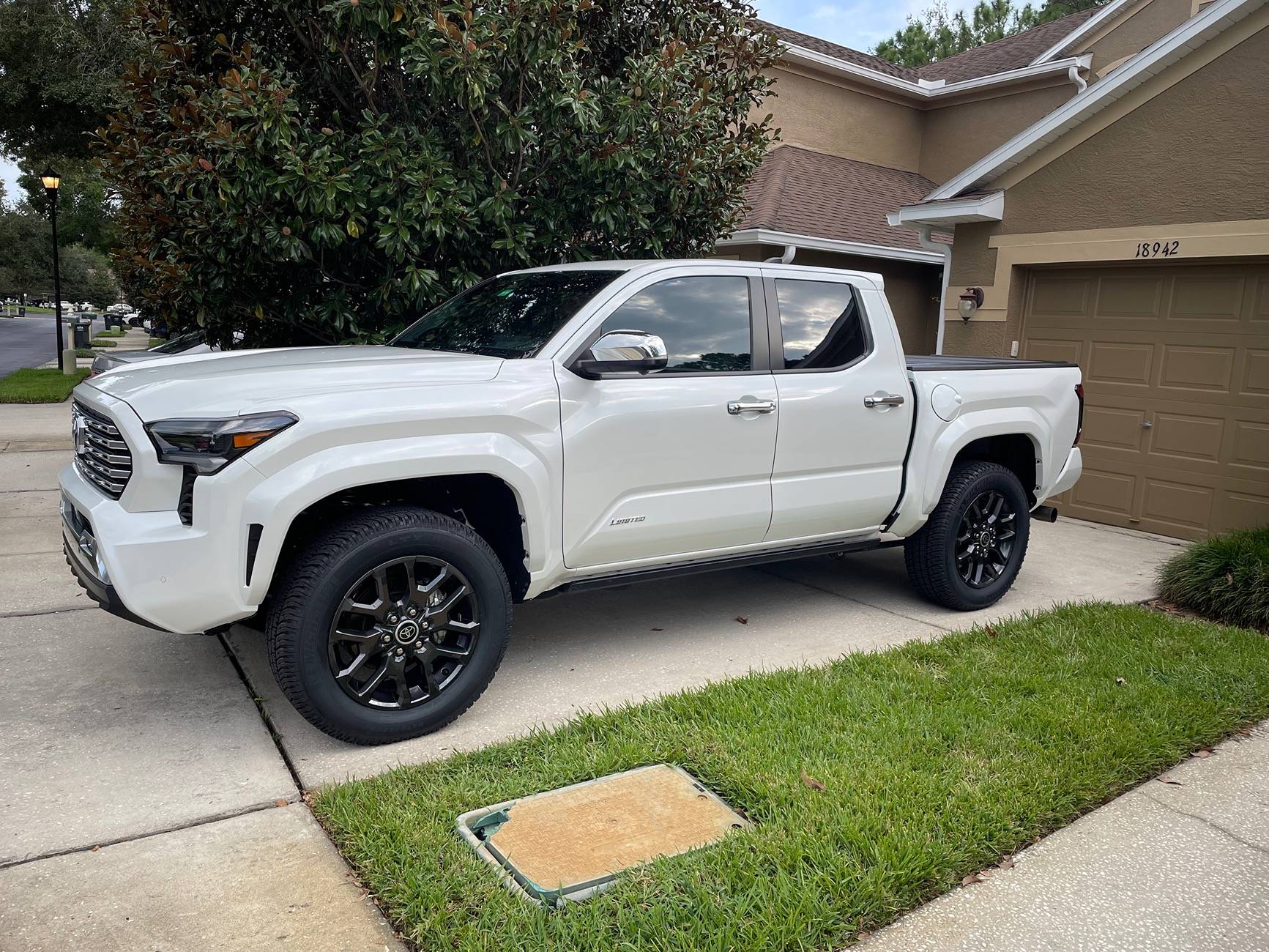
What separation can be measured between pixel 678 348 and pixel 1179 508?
19.7ft

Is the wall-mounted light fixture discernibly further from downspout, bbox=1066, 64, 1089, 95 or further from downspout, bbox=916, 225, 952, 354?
downspout, bbox=1066, 64, 1089, 95

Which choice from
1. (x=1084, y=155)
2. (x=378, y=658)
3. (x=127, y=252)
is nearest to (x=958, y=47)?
(x=1084, y=155)

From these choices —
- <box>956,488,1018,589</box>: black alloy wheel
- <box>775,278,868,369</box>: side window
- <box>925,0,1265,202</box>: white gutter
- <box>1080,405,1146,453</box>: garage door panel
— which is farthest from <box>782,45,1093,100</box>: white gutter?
<box>956,488,1018,589</box>: black alloy wheel

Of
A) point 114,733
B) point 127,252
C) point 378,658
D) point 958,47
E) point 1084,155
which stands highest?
point 958,47

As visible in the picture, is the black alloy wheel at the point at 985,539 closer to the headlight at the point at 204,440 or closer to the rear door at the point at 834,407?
the rear door at the point at 834,407

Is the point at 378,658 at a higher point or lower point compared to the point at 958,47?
lower

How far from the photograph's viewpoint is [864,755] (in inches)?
148

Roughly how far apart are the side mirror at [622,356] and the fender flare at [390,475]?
48cm

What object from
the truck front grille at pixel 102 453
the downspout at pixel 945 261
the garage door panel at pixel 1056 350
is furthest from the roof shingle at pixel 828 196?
the truck front grille at pixel 102 453

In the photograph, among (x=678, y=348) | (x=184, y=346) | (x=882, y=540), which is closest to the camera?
(x=678, y=348)

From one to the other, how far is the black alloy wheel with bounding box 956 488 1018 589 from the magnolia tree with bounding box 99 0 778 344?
313 cm

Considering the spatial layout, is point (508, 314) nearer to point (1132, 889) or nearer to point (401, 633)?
point (401, 633)

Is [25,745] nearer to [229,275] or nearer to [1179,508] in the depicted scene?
[229,275]

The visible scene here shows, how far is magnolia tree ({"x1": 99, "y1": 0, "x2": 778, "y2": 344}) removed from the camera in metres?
5.99
